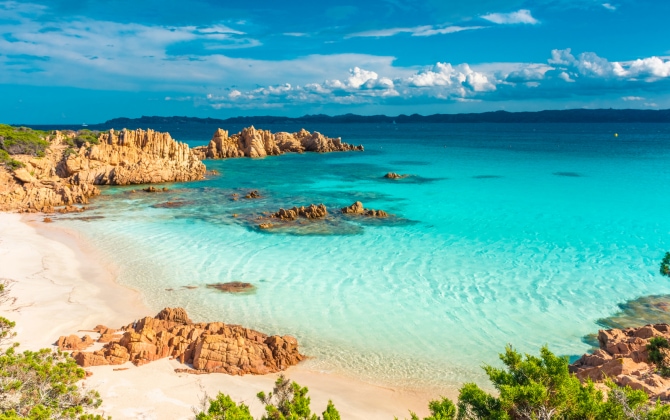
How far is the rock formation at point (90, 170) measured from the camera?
30625 mm

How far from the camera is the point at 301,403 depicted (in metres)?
7.04

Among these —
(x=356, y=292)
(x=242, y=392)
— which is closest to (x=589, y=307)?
(x=356, y=292)

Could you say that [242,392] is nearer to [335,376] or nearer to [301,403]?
[335,376]

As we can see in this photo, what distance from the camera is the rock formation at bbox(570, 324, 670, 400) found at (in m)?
8.86

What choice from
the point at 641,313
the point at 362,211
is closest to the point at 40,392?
the point at 641,313

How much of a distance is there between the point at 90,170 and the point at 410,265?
110 ft

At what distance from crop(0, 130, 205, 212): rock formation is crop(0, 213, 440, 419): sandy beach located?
37.2 feet

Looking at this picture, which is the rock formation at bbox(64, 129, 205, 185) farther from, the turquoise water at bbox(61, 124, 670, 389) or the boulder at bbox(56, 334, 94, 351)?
the boulder at bbox(56, 334, 94, 351)

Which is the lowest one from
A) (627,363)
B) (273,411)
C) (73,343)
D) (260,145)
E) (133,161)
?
(73,343)

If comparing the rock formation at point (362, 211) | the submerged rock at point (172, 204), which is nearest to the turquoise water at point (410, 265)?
the submerged rock at point (172, 204)

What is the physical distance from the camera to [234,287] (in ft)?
53.2

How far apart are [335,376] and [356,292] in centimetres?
514

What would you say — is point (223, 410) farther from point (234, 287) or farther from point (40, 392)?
point (234, 287)

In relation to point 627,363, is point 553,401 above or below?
above
